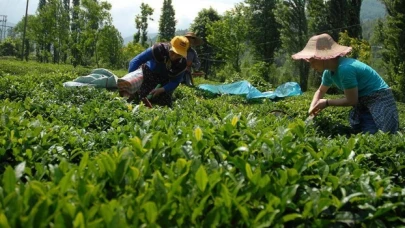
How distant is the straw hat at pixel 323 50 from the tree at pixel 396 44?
17.5m

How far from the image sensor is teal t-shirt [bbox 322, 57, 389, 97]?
3.77 metres

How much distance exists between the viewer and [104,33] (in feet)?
113

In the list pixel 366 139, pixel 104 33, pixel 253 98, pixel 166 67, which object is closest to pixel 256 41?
pixel 104 33

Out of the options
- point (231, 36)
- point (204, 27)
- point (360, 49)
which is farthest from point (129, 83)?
point (204, 27)

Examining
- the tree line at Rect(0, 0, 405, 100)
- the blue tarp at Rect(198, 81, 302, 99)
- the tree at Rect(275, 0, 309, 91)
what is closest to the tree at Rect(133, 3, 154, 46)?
the tree line at Rect(0, 0, 405, 100)

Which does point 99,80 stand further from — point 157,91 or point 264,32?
point 264,32

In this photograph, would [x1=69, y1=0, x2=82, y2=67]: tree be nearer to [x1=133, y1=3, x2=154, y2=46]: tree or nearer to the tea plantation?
[x1=133, y1=3, x2=154, y2=46]: tree

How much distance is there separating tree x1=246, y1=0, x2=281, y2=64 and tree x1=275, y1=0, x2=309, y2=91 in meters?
6.70

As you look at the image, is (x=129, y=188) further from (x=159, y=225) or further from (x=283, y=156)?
(x=283, y=156)

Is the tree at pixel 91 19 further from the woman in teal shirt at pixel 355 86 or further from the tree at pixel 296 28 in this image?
the woman in teal shirt at pixel 355 86

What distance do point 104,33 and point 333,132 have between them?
32588 mm

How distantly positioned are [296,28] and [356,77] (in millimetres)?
27194

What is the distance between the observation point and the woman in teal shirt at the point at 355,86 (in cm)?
381

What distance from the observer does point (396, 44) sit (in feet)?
66.8
